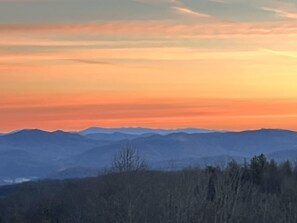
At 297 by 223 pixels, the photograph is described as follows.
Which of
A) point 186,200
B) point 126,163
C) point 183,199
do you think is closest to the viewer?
point 186,200

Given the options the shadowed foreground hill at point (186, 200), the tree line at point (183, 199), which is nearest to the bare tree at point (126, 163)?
the tree line at point (183, 199)

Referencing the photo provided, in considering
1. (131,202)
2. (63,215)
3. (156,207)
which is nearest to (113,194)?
(63,215)

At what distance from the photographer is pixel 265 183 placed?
58219 millimetres

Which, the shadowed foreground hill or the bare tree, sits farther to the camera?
the bare tree

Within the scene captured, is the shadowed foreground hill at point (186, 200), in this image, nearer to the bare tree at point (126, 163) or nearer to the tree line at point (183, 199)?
the tree line at point (183, 199)

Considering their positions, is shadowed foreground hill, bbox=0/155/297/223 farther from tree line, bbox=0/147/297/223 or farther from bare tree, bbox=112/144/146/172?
bare tree, bbox=112/144/146/172

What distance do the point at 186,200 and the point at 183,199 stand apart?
79 centimetres

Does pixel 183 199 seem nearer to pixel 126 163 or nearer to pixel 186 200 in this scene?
pixel 186 200

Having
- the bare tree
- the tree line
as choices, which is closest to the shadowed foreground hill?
the tree line

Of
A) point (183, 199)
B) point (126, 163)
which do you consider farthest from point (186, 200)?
point (126, 163)

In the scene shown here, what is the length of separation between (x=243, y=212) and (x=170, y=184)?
9.49m

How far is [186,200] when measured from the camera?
35.2m

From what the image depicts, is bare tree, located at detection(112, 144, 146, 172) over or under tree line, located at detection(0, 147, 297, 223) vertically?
over

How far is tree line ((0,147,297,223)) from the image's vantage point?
118 feet
